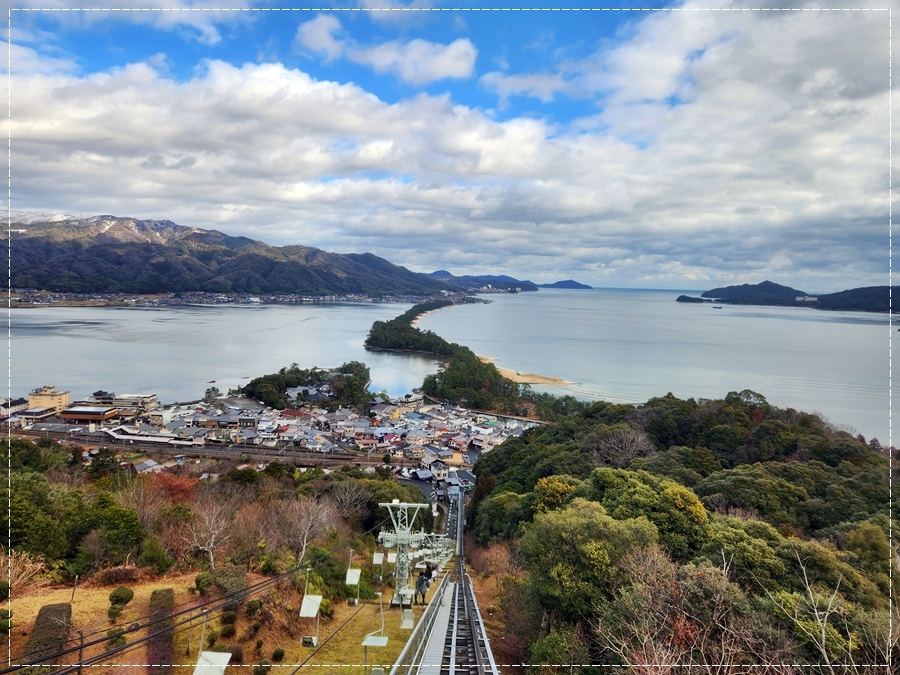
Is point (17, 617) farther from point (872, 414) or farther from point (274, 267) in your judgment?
point (274, 267)

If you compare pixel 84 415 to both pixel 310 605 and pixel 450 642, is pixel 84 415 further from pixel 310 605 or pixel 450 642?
pixel 450 642

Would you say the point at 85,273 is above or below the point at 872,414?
above

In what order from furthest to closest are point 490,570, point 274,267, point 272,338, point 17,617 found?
1. point 274,267
2. point 272,338
3. point 490,570
4. point 17,617

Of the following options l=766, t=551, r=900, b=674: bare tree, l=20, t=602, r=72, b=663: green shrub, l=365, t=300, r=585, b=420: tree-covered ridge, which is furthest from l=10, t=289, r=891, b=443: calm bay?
l=20, t=602, r=72, b=663: green shrub

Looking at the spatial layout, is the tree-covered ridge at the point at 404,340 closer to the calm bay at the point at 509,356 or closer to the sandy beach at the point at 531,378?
the calm bay at the point at 509,356

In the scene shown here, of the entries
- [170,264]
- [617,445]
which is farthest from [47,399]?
[170,264]

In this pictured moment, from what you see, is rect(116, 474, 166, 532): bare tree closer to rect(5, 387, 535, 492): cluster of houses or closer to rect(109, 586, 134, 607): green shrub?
rect(109, 586, 134, 607): green shrub

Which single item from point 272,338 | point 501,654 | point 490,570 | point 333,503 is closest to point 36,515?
point 333,503
